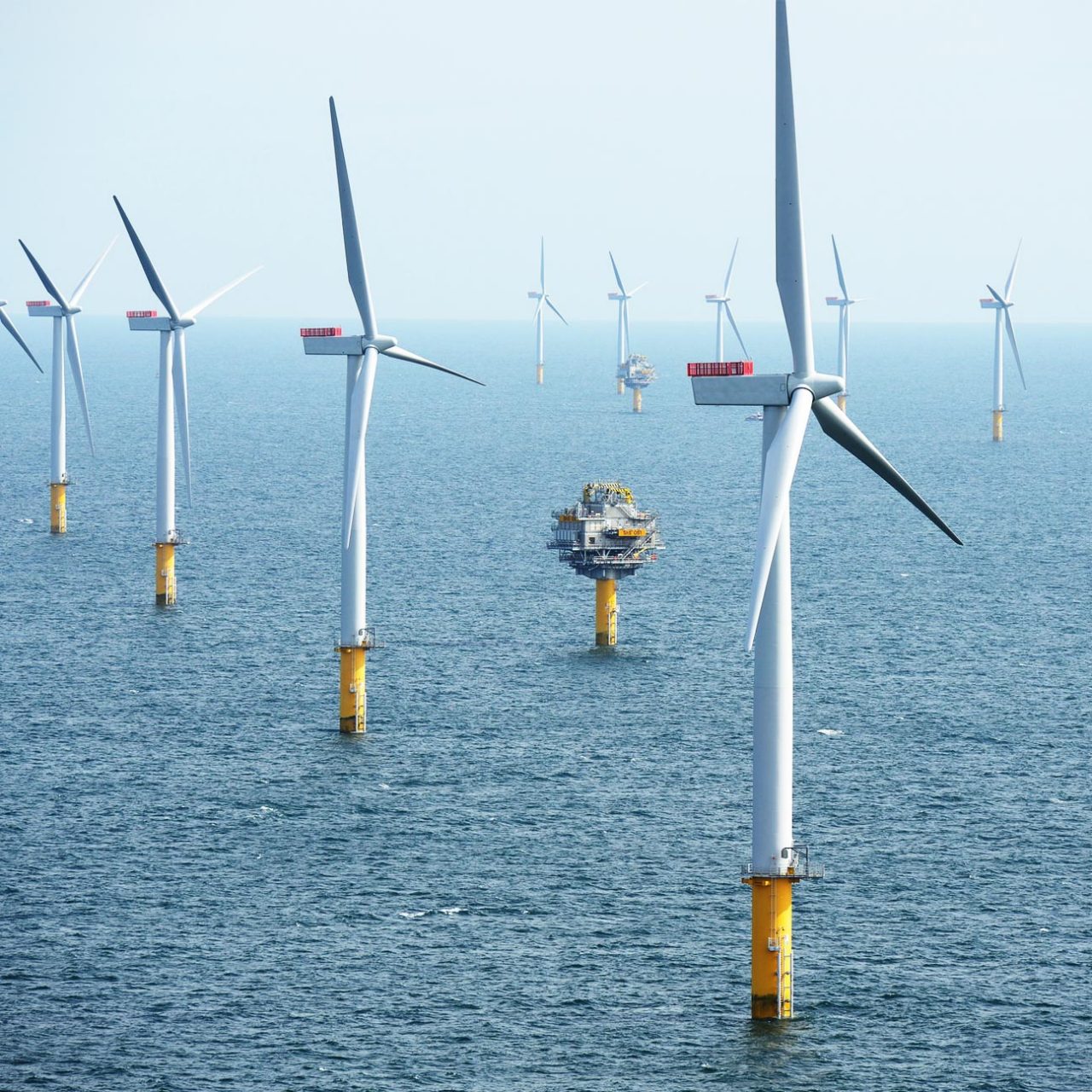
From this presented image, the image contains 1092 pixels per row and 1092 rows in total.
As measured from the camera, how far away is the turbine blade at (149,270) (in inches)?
6104

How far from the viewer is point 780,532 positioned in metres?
80.9

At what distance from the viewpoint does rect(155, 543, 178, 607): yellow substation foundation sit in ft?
586

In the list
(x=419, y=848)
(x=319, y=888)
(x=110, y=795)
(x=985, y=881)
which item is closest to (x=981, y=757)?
(x=985, y=881)

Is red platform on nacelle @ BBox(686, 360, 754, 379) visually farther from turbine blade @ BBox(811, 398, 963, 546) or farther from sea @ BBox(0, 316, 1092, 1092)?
sea @ BBox(0, 316, 1092, 1092)

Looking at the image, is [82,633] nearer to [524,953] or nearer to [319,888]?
[319,888]

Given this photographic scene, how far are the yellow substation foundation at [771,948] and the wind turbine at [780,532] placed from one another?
0.05 metres

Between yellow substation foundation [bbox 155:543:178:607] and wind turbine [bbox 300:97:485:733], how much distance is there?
1903 inches

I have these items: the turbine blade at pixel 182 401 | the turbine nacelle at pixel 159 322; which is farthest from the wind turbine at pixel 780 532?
the turbine nacelle at pixel 159 322

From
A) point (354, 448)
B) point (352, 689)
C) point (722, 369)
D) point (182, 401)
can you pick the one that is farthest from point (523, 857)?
point (182, 401)

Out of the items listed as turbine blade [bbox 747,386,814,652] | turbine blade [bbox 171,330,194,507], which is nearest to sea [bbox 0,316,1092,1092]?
turbine blade [bbox 171,330,194,507]

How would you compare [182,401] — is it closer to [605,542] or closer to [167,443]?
[167,443]

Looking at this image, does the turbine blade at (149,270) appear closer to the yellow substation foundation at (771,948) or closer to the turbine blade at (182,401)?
the turbine blade at (182,401)

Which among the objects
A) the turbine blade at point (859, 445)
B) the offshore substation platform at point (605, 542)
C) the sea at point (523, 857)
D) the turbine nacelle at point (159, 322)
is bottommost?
the sea at point (523, 857)

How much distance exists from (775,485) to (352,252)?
62120 mm
